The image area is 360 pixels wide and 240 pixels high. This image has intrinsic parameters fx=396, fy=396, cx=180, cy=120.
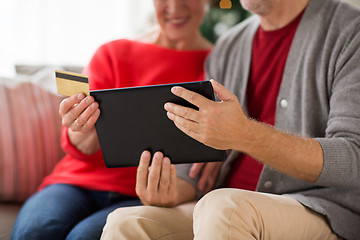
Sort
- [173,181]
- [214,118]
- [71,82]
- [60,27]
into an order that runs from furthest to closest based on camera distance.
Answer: [60,27] < [173,181] < [71,82] < [214,118]

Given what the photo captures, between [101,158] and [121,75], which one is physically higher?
A: [121,75]

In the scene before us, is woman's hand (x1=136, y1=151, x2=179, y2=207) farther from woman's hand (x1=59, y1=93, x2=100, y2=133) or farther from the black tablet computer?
woman's hand (x1=59, y1=93, x2=100, y2=133)

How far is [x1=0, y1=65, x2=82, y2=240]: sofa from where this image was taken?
4.89 feet

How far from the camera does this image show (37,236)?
1.17 metres

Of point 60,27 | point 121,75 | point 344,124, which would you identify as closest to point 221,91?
point 344,124

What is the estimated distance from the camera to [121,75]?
146 centimetres

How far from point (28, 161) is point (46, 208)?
1.09 ft

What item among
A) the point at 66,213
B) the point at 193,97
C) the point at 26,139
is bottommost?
the point at 66,213

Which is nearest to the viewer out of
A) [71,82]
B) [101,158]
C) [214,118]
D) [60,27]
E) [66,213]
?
[214,118]

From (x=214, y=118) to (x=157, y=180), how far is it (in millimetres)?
298

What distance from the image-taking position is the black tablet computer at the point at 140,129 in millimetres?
982

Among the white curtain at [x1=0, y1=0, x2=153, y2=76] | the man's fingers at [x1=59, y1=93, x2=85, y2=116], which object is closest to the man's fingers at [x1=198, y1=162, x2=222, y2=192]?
the man's fingers at [x1=59, y1=93, x2=85, y2=116]

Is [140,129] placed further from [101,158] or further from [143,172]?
[101,158]

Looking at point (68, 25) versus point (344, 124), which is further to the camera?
point (68, 25)
